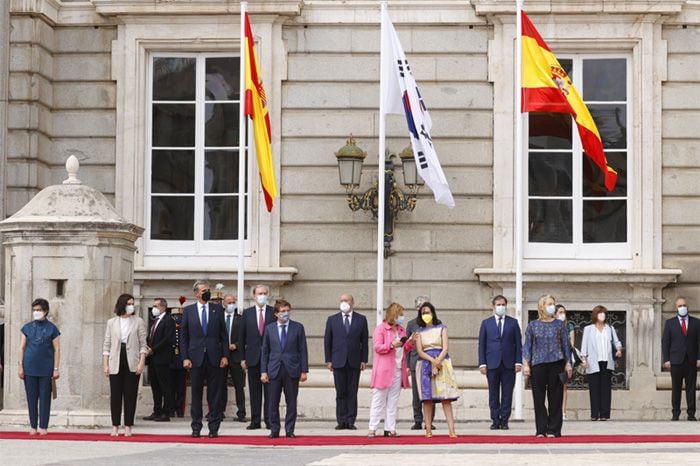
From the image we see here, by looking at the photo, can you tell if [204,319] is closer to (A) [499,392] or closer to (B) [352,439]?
(B) [352,439]

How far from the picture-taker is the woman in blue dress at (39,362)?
70.8 feet

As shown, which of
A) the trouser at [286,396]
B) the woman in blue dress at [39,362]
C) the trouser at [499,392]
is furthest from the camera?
the trouser at [499,392]

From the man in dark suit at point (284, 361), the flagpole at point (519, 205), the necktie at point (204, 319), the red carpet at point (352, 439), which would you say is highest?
the flagpole at point (519, 205)

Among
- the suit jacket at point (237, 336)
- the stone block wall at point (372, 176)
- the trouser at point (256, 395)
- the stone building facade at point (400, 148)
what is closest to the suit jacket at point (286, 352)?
the trouser at point (256, 395)

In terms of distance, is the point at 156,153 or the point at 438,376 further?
the point at 156,153

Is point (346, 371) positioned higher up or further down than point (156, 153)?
further down

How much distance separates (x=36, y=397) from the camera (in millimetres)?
21656

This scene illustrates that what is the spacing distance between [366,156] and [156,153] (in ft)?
10.5

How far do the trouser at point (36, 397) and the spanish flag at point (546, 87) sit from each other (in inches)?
305

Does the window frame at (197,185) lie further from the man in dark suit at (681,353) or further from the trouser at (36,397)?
the man in dark suit at (681,353)

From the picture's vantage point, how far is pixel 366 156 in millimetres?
26156

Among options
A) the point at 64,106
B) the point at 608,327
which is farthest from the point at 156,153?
the point at 608,327

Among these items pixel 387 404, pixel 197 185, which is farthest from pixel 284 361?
pixel 197 185

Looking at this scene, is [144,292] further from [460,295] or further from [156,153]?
[460,295]
